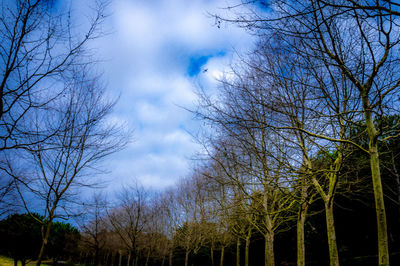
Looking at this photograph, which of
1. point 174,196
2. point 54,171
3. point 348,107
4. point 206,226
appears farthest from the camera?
point 174,196

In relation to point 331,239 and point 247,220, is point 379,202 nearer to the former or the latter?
point 331,239

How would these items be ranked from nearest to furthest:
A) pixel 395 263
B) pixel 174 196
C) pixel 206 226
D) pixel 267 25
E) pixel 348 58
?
pixel 267 25 → pixel 348 58 → pixel 395 263 → pixel 206 226 → pixel 174 196

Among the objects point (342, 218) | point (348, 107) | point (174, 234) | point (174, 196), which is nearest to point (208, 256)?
point (174, 234)

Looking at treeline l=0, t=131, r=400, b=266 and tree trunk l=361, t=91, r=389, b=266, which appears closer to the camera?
tree trunk l=361, t=91, r=389, b=266

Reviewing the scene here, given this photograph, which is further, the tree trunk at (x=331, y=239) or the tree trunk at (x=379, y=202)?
the tree trunk at (x=331, y=239)

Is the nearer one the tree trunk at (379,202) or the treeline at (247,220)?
the tree trunk at (379,202)

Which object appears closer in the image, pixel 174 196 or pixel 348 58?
pixel 348 58

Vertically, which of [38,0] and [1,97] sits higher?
[38,0]

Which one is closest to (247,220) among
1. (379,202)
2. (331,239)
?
(331,239)

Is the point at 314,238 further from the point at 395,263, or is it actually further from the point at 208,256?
the point at 208,256

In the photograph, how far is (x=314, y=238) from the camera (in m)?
14.6

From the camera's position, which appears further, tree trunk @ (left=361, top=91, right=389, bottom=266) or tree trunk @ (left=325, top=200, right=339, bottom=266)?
tree trunk @ (left=325, top=200, right=339, bottom=266)

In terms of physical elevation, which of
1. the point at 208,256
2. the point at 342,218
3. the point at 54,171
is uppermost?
the point at 54,171

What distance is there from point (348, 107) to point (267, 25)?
3.10 meters
